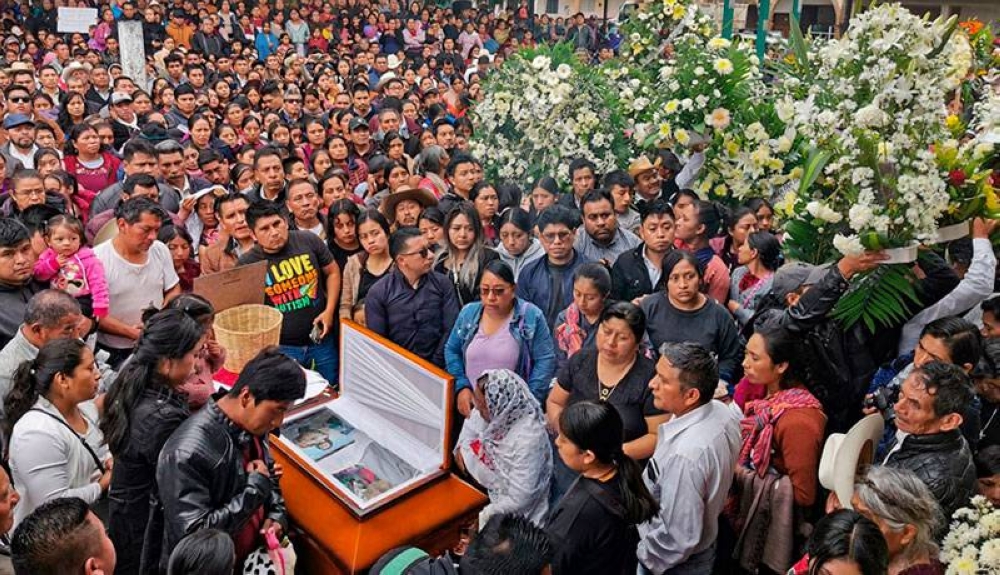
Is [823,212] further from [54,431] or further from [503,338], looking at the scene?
[54,431]

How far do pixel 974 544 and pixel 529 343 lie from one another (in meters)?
1.90

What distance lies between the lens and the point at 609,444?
2.30 meters

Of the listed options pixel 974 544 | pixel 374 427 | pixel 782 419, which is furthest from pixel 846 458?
pixel 374 427

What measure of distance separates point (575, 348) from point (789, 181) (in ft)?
7.11

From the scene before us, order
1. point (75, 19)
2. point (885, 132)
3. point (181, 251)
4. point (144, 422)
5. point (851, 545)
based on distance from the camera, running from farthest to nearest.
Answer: point (75, 19), point (181, 251), point (885, 132), point (144, 422), point (851, 545)

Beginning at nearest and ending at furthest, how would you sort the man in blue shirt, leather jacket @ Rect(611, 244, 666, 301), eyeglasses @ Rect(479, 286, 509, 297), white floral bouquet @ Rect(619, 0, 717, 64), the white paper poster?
eyeglasses @ Rect(479, 286, 509, 297) → the man in blue shirt → leather jacket @ Rect(611, 244, 666, 301) → white floral bouquet @ Rect(619, 0, 717, 64) → the white paper poster

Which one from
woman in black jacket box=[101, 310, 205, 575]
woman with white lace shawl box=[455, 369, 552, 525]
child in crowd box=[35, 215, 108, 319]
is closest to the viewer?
woman in black jacket box=[101, 310, 205, 575]

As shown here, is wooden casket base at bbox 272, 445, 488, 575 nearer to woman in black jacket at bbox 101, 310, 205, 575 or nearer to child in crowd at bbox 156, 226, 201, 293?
woman in black jacket at bbox 101, 310, 205, 575

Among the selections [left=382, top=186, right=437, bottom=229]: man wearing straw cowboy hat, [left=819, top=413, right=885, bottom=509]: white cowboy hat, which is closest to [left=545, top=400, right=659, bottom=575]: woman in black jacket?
[left=819, top=413, right=885, bottom=509]: white cowboy hat

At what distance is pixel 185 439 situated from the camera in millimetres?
2232

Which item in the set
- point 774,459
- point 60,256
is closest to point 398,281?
point 60,256

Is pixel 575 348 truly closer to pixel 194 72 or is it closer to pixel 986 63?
pixel 986 63

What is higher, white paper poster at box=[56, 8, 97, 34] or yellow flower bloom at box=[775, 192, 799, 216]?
white paper poster at box=[56, 8, 97, 34]

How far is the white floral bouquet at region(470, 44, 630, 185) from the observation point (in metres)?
5.34
